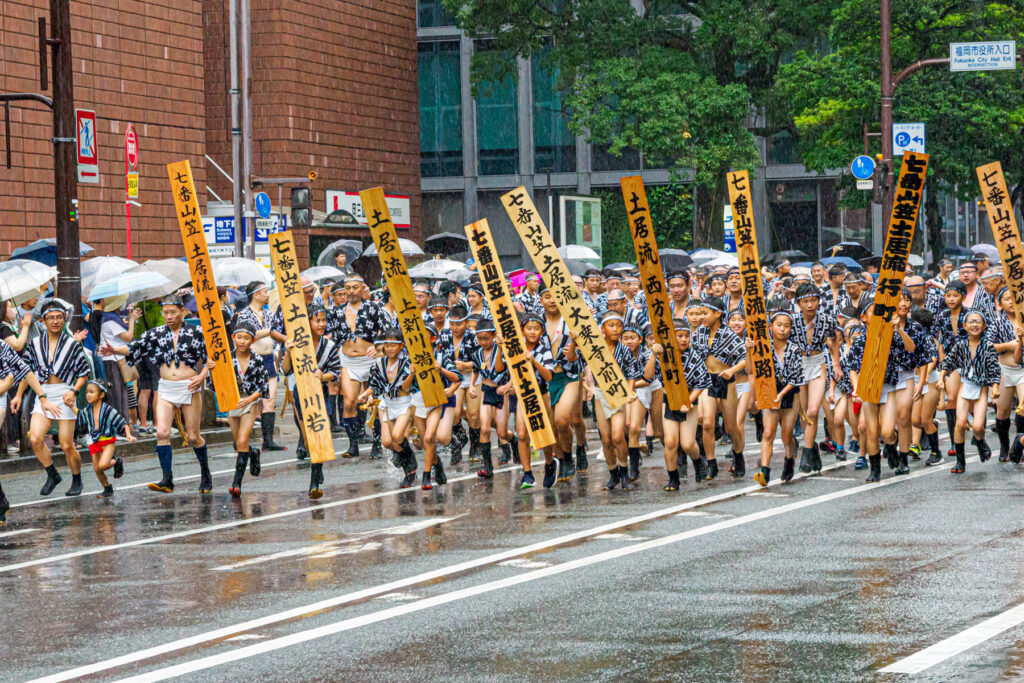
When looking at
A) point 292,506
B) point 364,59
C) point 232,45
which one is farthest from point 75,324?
point 364,59

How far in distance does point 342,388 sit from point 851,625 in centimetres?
1054

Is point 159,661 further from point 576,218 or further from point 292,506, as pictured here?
point 576,218

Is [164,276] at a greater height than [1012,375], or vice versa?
[164,276]

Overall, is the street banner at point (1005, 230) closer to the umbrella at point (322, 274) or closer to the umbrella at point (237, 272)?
the umbrella at point (237, 272)

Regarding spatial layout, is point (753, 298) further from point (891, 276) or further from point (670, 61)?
point (670, 61)

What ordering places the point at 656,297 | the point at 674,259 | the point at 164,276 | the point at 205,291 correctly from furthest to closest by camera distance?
the point at 674,259 → the point at 164,276 → the point at 205,291 → the point at 656,297

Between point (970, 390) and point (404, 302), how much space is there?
5.45m

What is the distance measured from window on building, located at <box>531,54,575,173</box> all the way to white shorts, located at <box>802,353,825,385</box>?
3790cm

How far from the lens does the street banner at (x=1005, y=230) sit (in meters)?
15.3

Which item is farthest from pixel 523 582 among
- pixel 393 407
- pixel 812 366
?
pixel 812 366

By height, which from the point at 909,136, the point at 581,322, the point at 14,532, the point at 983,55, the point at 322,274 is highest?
the point at 983,55

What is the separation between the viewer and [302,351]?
46.5ft

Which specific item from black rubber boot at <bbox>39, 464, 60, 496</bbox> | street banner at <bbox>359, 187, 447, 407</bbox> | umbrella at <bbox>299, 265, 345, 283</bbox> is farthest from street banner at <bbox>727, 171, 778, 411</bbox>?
umbrella at <bbox>299, 265, 345, 283</bbox>

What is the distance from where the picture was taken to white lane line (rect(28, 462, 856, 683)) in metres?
7.59
